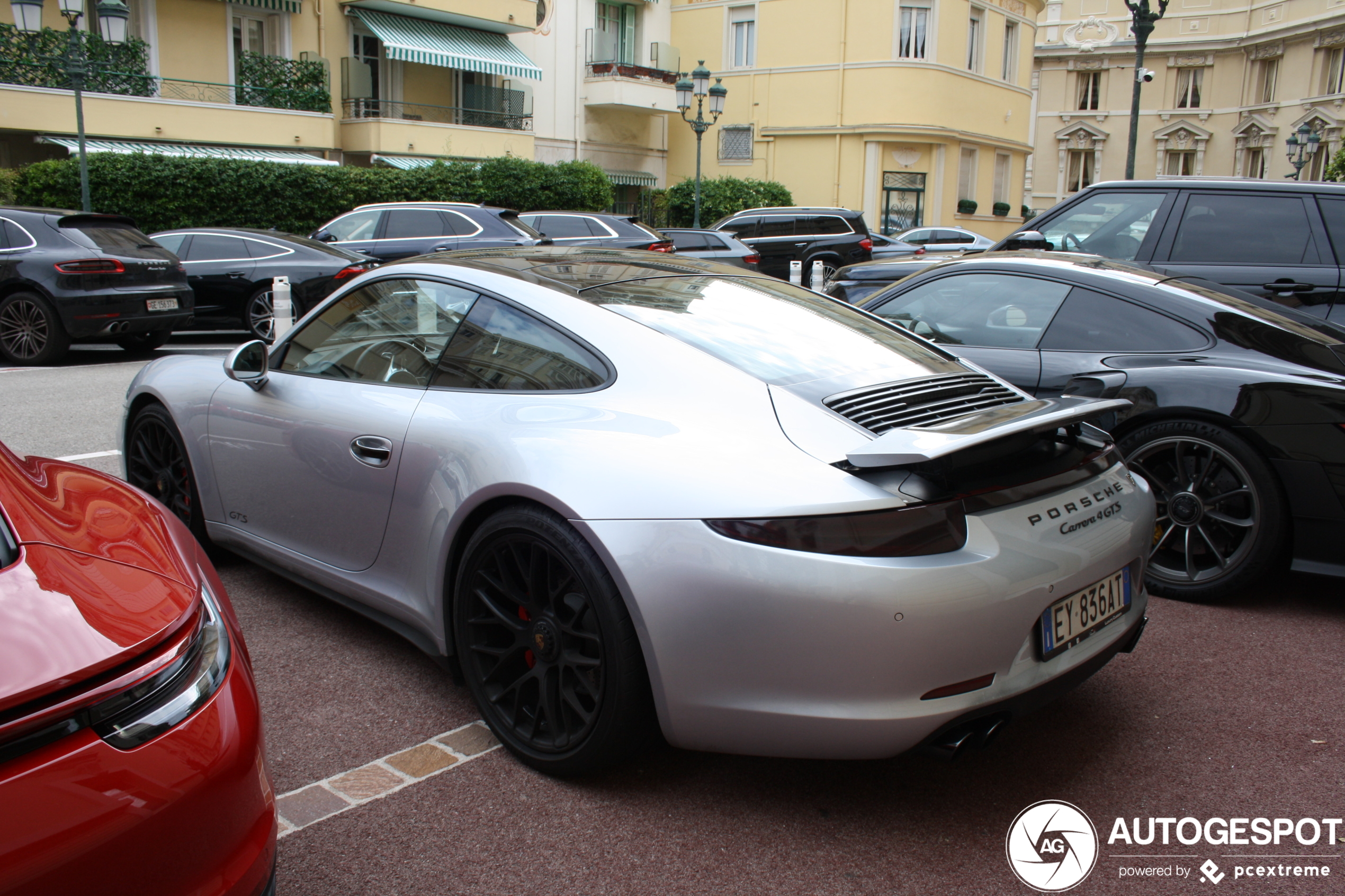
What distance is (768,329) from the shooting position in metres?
3.17

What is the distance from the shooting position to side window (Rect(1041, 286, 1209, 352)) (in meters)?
4.47

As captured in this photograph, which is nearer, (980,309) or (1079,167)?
(980,309)

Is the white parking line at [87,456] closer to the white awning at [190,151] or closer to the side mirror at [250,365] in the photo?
the side mirror at [250,365]

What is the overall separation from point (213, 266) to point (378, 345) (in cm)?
1051

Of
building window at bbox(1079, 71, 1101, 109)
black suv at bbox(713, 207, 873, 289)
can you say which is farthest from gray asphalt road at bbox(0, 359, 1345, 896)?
building window at bbox(1079, 71, 1101, 109)

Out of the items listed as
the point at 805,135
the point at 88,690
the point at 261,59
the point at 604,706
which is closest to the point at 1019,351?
the point at 604,706

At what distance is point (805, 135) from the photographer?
3553 cm

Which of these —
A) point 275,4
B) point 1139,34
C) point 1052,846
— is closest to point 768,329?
point 1052,846

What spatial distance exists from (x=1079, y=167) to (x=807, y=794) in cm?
6139

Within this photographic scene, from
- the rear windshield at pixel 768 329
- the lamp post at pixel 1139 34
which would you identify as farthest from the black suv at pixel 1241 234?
the lamp post at pixel 1139 34

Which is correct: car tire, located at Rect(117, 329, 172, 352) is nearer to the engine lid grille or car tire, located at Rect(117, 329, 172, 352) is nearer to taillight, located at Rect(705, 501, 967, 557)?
the engine lid grille

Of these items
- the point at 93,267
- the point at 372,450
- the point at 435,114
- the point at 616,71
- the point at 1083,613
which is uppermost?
the point at 616,71

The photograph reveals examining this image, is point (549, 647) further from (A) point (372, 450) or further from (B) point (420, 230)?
(B) point (420, 230)

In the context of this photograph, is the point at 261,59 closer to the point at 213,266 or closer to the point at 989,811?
the point at 213,266
